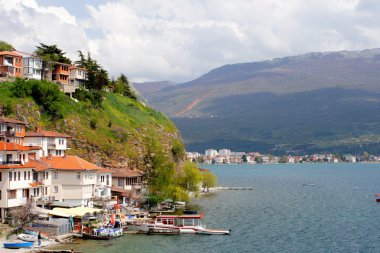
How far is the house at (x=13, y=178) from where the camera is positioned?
70.6m

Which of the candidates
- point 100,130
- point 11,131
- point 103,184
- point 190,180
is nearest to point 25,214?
point 11,131

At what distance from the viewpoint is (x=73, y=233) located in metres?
71.2

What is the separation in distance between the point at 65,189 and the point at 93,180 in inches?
229

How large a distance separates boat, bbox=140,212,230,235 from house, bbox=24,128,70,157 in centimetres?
2154

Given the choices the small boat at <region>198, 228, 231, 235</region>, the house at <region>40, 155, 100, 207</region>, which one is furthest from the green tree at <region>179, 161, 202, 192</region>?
the small boat at <region>198, 228, 231, 235</region>

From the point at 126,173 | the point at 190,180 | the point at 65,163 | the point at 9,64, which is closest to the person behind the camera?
the point at 65,163

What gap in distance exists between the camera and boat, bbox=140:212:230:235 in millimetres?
78188

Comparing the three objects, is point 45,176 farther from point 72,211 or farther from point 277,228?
point 277,228

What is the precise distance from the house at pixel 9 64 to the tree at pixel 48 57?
5733 mm

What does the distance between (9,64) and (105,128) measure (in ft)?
75.8

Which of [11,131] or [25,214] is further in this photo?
[11,131]

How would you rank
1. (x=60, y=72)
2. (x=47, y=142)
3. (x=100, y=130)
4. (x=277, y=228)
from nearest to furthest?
(x=277, y=228), (x=47, y=142), (x=100, y=130), (x=60, y=72)

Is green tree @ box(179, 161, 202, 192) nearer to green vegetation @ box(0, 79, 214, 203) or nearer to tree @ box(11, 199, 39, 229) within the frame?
green vegetation @ box(0, 79, 214, 203)

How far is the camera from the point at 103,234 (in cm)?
7056
